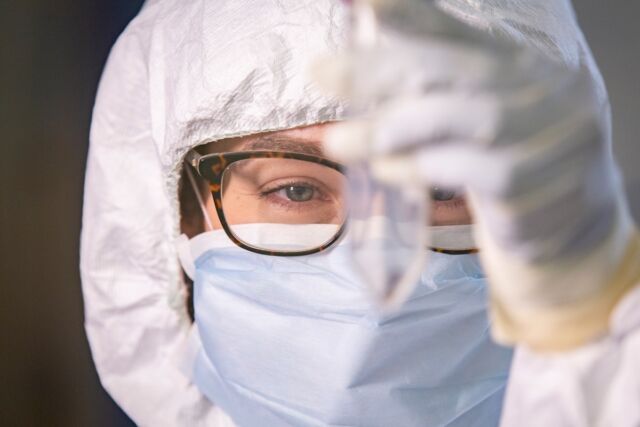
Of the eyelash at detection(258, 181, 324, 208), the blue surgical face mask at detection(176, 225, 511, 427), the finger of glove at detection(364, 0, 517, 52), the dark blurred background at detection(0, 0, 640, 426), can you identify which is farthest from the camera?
the dark blurred background at detection(0, 0, 640, 426)

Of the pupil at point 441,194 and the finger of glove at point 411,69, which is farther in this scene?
the pupil at point 441,194

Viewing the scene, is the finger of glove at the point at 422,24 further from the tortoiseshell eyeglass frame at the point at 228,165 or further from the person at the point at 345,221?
the tortoiseshell eyeglass frame at the point at 228,165

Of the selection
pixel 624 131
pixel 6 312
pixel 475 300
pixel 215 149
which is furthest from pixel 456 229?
pixel 6 312

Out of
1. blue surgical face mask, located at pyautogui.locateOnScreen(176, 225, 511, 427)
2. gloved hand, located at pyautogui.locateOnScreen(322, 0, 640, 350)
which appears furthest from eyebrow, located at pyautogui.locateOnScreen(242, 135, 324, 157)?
gloved hand, located at pyautogui.locateOnScreen(322, 0, 640, 350)

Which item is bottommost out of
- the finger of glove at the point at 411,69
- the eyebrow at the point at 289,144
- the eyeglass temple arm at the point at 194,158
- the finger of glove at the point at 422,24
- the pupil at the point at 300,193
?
A: the pupil at the point at 300,193

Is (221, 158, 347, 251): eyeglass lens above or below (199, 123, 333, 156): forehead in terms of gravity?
below

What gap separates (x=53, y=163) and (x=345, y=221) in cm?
77

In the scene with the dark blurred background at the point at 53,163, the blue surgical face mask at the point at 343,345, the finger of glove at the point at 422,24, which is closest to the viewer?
the finger of glove at the point at 422,24

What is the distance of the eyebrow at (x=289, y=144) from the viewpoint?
0.88 meters

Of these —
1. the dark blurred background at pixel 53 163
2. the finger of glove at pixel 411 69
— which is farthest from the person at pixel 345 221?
the dark blurred background at pixel 53 163

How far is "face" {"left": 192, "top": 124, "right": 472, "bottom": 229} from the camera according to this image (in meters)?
0.89

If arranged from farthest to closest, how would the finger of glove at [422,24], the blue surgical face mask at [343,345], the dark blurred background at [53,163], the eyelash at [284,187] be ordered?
1. the dark blurred background at [53,163]
2. the eyelash at [284,187]
3. the blue surgical face mask at [343,345]
4. the finger of glove at [422,24]

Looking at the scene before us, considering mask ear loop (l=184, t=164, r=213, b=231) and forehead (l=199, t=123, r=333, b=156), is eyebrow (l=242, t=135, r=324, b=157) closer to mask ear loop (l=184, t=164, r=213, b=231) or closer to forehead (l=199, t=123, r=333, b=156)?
forehead (l=199, t=123, r=333, b=156)

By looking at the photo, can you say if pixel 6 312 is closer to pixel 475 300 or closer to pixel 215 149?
pixel 215 149
